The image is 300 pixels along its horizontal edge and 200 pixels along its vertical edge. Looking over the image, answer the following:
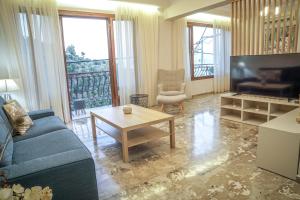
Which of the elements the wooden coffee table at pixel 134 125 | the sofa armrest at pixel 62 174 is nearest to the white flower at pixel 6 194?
the sofa armrest at pixel 62 174

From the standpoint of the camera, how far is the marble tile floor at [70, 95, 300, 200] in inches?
72.1

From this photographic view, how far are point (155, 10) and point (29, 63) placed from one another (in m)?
2.97

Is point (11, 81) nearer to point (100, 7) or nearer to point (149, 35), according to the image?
point (100, 7)

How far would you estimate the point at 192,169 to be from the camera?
2.21 meters

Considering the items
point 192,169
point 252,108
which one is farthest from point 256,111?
point 192,169

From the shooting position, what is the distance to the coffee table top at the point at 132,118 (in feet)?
7.99

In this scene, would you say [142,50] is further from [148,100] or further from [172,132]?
[172,132]

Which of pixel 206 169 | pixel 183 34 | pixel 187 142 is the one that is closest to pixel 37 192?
pixel 206 169

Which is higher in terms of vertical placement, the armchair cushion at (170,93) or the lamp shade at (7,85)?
the lamp shade at (7,85)

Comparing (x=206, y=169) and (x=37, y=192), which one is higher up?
(x=37, y=192)

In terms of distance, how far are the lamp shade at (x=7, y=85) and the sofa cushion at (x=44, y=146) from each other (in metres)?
1.50

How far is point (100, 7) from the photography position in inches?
170

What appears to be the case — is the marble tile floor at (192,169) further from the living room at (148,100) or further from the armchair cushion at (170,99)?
the armchair cushion at (170,99)

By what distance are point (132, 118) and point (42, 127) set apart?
3.43 ft
